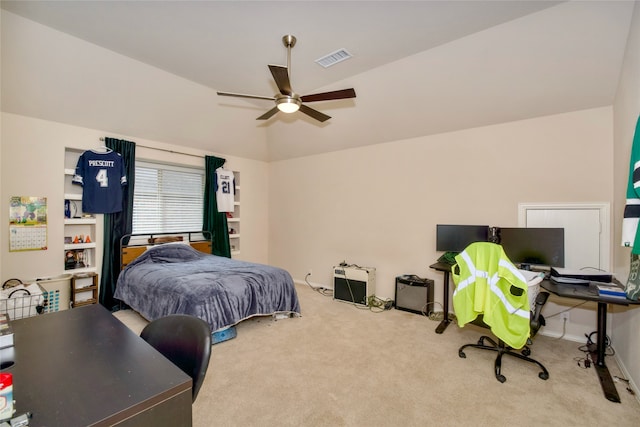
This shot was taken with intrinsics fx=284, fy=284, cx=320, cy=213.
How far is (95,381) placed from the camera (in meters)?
0.93

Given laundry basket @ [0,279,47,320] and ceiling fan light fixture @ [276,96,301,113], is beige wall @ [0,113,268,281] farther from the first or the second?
ceiling fan light fixture @ [276,96,301,113]

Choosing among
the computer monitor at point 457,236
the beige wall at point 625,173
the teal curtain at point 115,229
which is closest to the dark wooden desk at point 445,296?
the computer monitor at point 457,236

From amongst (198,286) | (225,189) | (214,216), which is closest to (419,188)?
(198,286)

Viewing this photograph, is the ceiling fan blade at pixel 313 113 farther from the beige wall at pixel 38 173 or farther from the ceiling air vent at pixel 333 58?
the beige wall at pixel 38 173

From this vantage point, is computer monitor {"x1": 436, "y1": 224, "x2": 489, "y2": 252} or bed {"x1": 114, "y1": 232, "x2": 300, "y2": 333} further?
computer monitor {"x1": 436, "y1": 224, "x2": 489, "y2": 252}

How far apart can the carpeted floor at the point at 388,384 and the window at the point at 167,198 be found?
8.49 feet

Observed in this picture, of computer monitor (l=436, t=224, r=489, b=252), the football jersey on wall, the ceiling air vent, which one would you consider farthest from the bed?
the ceiling air vent

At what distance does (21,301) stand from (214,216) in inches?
107

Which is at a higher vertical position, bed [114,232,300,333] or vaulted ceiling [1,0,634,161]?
vaulted ceiling [1,0,634,161]

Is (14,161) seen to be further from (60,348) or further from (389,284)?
(389,284)

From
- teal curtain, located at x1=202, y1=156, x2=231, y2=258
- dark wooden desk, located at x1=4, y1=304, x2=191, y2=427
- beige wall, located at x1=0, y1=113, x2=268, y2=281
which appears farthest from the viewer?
teal curtain, located at x1=202, y1=156, x2=231, y2=258

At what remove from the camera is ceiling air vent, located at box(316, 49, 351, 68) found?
300 cm

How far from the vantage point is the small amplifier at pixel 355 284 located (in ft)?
13.8

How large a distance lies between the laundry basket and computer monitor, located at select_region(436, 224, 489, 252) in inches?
173
